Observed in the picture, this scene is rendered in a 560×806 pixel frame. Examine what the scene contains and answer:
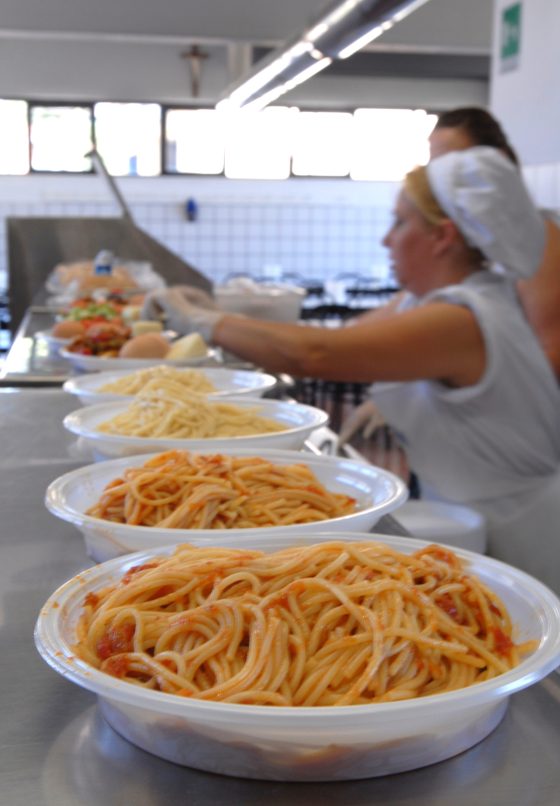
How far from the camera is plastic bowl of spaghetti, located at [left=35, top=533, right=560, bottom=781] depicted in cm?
59

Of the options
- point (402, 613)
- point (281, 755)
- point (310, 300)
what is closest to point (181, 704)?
point (281, 755)

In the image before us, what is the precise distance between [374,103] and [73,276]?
6.67 metres

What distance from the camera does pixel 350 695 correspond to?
623mm

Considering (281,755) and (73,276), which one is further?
(73,276)

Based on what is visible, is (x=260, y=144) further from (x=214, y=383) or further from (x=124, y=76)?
(x=214, y=383)

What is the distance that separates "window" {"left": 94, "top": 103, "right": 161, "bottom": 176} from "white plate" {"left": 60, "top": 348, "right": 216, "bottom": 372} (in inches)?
307

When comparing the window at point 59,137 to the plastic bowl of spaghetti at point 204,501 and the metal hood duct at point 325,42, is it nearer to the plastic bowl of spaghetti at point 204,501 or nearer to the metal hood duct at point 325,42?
the metal hood duct at point 325,42

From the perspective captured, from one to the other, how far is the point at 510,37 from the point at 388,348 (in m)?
3.17

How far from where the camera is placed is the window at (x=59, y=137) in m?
9.55

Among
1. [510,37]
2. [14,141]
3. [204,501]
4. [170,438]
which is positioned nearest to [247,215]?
[14,141]

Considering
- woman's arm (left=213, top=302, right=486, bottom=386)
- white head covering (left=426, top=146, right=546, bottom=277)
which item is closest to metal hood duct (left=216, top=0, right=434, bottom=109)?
white head covering (left=426, top=146, right=546, bottom=277)

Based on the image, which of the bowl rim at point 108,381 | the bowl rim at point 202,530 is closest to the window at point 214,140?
the bowl rim at point 108,381

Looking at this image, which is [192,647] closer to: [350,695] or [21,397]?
[350,695]

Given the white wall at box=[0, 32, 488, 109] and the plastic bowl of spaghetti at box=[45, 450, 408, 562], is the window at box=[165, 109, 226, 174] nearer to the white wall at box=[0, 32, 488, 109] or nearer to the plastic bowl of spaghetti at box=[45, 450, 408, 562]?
the white wall at box=[0, 32, 488, 109]
